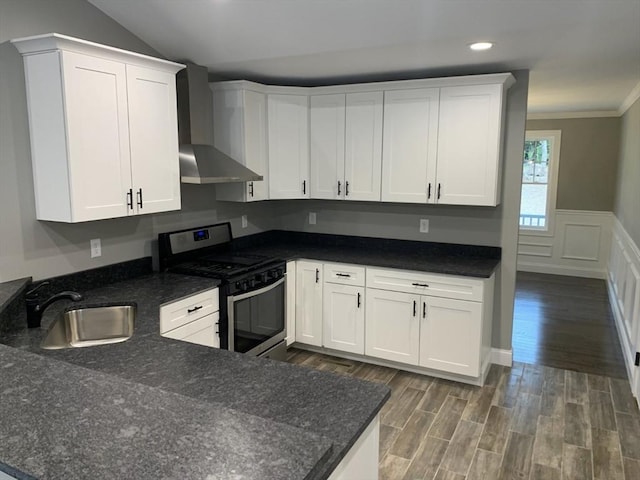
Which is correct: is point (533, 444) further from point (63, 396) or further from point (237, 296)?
point (63, 396)

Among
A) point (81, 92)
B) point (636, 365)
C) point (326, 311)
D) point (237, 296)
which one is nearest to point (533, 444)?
point (636, 365)

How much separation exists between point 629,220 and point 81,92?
501 cm

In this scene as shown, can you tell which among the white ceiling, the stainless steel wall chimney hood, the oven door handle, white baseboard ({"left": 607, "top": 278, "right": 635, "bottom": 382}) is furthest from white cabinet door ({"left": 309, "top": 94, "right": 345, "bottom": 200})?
white baseboard ({"left": 607, "top": 278, "right": 635, "bottom": 382})

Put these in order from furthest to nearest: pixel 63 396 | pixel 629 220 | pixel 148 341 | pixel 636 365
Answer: pixel 629 220 → pixel 636 365 → pixel 148 341 → pixel 63 396

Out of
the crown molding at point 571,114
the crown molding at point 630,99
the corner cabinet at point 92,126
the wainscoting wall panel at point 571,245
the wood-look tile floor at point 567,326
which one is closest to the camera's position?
the corner cabinet at point 92,126

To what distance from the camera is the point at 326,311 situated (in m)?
4.09

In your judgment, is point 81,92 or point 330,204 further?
point 330,204

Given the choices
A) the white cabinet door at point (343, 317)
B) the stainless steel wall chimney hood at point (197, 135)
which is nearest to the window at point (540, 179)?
the white cabinet door at point (343, 317)

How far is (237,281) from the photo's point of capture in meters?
3.29

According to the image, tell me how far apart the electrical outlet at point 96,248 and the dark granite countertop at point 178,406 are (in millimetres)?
843

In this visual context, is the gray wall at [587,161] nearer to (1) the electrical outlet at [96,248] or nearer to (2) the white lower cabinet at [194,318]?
(2) the white lower cabinet at [194,318]

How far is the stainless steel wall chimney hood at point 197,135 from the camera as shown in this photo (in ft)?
10.8

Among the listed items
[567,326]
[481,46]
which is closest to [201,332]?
[481,46]

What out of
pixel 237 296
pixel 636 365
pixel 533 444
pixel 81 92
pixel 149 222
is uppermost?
pixel 81 92
